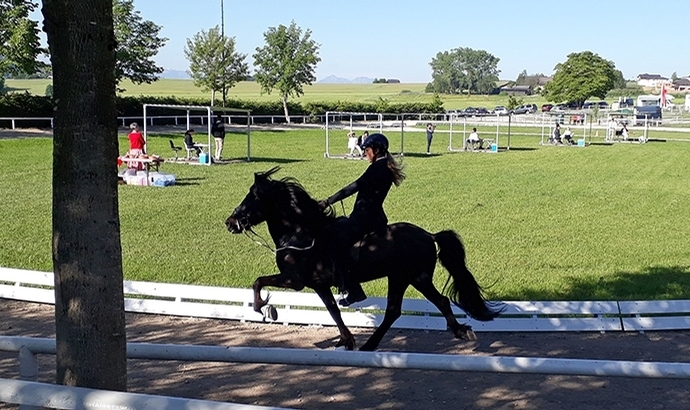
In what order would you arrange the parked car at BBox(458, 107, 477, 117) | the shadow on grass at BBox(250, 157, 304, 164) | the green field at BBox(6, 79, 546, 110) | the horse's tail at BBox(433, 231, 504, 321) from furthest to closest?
the green field at BBox(6, 79, 546, 110), the parked car at BBox(458, 107, 477, 117), the shadow on grass at BBox(250, 157, 304, 164), the horse's tail at BBox(433, 231, 504, 321)

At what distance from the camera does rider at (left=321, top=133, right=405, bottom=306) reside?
705 cm

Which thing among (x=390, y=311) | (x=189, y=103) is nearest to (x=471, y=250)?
(x=390, y=311)

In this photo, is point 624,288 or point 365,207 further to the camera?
point 624,288

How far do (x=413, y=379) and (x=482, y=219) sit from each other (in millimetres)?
10365

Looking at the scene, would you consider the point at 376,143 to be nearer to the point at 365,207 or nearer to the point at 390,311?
the point at 365,207

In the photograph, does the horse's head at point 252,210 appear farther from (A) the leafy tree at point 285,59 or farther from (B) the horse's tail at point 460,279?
(A) the leafy tree at point 285,59

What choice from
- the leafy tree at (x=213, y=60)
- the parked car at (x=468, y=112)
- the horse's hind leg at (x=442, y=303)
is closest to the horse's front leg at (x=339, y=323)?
the horse's hind leg at (x=442, y=303)

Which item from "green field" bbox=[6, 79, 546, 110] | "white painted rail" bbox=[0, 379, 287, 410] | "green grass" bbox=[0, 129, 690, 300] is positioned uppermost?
"green field" bbox=[6, 79, 546, 110]

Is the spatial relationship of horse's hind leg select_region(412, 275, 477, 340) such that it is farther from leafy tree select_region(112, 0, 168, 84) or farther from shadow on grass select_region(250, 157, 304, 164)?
leafy tree select_region(112, 0, 168, 84)

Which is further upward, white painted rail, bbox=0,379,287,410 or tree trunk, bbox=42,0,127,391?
tree trunk, bbox=42,0,127,391

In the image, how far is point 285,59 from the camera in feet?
213

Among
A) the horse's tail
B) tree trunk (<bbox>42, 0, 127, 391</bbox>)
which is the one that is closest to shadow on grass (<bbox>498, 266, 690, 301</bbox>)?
the horse's tail

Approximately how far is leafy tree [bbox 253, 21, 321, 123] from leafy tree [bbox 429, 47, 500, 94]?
8678 cm

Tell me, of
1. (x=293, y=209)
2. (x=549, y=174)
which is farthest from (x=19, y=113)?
(x=293, y=209)
